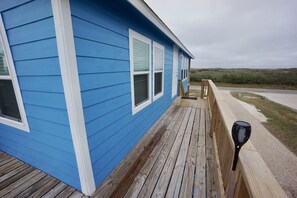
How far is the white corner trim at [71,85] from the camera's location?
3.37 ft

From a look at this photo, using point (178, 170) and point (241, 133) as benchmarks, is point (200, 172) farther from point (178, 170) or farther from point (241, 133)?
point (241, 133)

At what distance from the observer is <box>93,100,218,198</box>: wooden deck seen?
4.99 feet

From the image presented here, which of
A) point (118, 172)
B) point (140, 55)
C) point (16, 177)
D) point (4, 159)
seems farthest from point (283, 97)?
point (4, 159)

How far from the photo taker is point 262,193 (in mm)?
533

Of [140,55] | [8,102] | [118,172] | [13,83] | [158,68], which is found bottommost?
[118,172]

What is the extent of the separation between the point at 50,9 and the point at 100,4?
553 millimetres

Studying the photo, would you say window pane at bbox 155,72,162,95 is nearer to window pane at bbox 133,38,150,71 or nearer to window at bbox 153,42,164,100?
window at bbox 153,42,164,100

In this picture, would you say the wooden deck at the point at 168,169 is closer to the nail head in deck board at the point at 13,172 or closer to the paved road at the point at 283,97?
the nail head in deck board at the point at 13,172

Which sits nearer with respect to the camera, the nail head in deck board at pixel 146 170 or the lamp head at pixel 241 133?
the lamp head at pixel 241 133

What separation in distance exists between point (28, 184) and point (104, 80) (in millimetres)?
1623

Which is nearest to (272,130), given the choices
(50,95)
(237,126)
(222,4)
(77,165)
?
(222,4)

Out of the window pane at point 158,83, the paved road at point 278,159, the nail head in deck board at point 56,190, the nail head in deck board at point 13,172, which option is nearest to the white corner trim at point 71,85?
the nail head in deck board at point 56,190

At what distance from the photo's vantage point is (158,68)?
3375 mm

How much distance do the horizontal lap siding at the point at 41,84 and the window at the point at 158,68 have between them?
2195 mm
